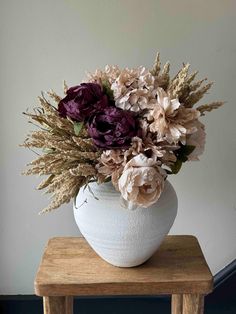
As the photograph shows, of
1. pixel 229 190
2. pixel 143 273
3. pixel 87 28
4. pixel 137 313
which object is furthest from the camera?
pixel 137 313

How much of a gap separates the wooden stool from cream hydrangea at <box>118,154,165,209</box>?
0.21 meters

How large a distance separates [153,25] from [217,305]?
984 millimetres

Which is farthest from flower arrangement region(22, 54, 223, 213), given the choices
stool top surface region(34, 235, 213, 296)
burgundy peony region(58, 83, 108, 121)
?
stool top surface region(34, 235, 213, 296)

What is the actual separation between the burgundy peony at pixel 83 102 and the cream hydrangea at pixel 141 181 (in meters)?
0.14

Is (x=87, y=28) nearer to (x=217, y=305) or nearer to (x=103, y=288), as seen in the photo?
(x=103, y=288)

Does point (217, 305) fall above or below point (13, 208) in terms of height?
below

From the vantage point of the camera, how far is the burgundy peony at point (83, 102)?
0.88 metres

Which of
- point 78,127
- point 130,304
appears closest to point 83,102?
point 78,127

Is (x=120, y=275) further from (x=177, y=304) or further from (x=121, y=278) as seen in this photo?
(x=177, y=304)

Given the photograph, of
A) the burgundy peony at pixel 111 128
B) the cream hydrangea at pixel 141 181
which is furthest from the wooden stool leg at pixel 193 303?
the burgundy peony at pixel 111 128

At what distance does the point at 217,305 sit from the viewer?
4.95 feet

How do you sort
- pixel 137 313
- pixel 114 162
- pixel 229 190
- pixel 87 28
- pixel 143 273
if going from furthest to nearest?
1. pixel 137 313
2. pixel 229 190
3. pixel 87 28
4. pixel 143 273
5. pixel 114 162

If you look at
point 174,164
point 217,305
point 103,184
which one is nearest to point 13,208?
point 103,184

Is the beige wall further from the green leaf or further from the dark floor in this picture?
the green leaf
